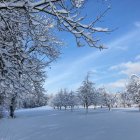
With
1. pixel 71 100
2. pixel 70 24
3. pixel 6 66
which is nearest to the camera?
pixel 70 24

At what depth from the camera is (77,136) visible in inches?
625

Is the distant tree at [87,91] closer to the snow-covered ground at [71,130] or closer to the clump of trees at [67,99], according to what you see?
the clump of trees at [67,99]

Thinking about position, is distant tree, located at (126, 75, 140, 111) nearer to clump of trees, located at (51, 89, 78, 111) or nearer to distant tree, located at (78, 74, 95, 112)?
distant tree, located at (78, 74, 95, 112)

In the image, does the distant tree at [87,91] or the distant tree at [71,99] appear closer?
the distant tree at [87,91]

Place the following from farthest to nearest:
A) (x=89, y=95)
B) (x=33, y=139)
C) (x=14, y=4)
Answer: (x=89, y=95) → (x=33, y=139) → (x=14, y=4)

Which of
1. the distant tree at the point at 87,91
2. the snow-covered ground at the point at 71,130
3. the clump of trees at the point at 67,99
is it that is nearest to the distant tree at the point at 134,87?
the distant tree at the point at 87,91

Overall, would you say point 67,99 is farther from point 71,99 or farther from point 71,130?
point 71,130

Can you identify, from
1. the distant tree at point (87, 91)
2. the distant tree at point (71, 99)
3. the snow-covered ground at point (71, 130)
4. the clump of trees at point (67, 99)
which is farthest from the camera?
the clump of trees at point (67, 99)

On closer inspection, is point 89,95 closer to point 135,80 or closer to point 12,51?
point 135,80

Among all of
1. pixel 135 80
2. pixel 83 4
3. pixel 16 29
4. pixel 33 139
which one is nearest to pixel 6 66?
pixel 16 29

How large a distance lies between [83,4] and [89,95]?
65.5 meters

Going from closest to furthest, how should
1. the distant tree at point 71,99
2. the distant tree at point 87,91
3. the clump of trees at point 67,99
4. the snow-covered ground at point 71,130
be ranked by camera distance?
the snow-covered ground at point 71,130
the distant tree at point 87,91
the distant tree at point 71,99
the clump of trees at point 67,99

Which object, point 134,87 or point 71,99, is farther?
point 71,99

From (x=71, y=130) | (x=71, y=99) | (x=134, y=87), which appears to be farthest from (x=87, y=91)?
(x=71, y=130)
